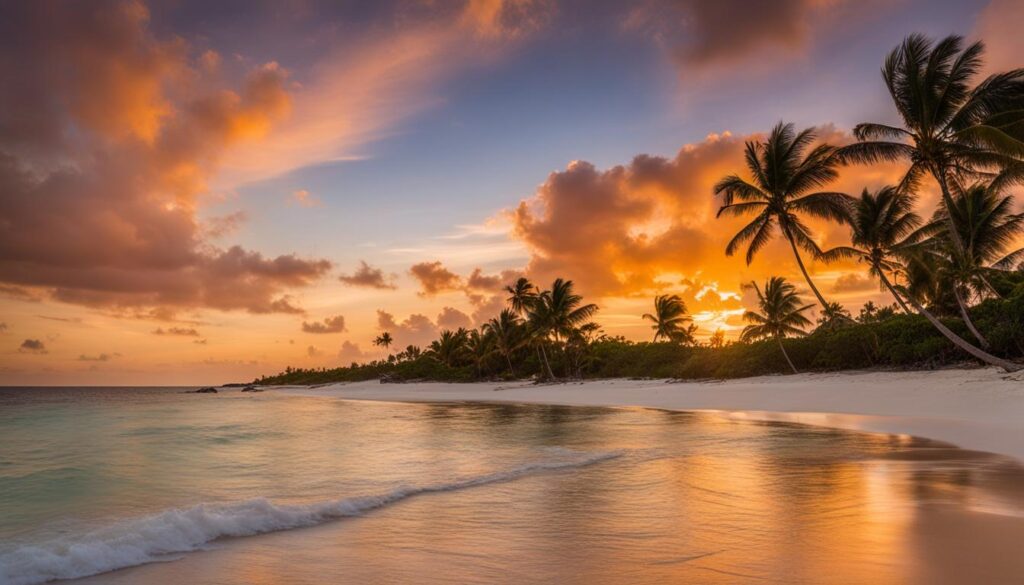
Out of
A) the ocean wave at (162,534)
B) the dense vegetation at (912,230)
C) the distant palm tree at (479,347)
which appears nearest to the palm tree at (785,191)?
the dense vegetation at (912,230)

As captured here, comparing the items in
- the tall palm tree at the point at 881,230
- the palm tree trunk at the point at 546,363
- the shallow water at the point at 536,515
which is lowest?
the shallow water at the point at 536,515

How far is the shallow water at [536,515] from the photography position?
4508 millimetres

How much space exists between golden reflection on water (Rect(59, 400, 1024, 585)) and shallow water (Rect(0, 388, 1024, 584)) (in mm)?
29

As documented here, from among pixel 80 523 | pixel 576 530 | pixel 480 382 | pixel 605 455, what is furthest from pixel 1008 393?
pixel 480 382

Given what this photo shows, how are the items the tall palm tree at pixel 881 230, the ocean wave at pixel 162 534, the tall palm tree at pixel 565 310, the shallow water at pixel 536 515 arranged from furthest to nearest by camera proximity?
1. the tall palm tree at pixel 565 310
2. the tall palm tree at pixel 881 230
3. the ocean wave at pixel 162 534
4. the shallow water at pixel 536 515

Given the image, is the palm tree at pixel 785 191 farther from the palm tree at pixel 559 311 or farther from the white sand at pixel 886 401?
the palm tree at pixel 559 311

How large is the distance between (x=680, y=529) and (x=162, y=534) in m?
4.89

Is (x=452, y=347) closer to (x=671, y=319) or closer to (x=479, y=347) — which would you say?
(x=479, y=347)

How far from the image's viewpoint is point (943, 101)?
69.9 feet

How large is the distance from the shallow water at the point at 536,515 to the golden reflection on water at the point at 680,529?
3cm

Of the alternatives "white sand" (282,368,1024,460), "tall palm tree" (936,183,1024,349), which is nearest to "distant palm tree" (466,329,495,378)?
"white sand" (282,368,1024,460)

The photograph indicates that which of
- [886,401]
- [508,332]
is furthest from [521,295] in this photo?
[886,401]

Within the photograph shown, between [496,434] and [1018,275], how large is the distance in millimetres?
32747

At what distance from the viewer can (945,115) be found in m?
21.5
